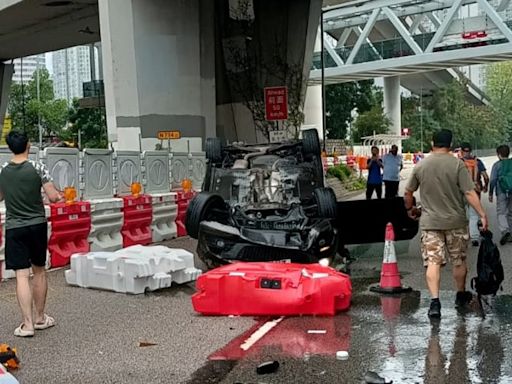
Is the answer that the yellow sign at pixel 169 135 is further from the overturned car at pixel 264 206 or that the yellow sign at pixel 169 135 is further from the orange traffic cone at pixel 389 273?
the orange traffic cone at pixel 389 273

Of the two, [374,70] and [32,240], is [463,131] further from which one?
[32,240]

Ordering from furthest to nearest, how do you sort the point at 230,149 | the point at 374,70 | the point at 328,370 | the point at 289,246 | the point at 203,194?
the point at 374,70, the point at 230,149, the point at 203,194, the point at 289,246, the point at 328,370

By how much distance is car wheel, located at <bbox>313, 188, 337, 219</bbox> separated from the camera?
10102 mm

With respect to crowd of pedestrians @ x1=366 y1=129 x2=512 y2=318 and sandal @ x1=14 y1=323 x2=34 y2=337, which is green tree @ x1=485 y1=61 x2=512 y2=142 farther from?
sandal @ x1=14 y1=323 x2=34 y2=337

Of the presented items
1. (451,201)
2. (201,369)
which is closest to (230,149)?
(451,201)

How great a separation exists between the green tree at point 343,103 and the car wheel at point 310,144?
64317 mm

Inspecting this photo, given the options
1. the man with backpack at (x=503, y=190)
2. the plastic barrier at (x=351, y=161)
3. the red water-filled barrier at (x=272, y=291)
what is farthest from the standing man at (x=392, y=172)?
the plastic barrier at (x=351, y=161)

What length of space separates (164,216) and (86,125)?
194 feet

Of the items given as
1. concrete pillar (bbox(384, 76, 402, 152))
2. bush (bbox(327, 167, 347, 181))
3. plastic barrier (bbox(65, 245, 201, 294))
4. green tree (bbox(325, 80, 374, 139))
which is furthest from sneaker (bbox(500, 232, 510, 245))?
green tree (bbox(325, 80, 374, 139))

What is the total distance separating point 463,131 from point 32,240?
3199 inches

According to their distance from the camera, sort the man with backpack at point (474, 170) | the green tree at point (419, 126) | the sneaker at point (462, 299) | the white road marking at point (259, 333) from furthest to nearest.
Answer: the green tree at point (419, 126)
the man with backpack at point (474, 170)
the sneaker at point (462, 299)
the white road marking at point (259, 333)

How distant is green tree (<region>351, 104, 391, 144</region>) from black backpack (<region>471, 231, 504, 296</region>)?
220ft

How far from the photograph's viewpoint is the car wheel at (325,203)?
398 inches

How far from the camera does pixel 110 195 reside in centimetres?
1438
